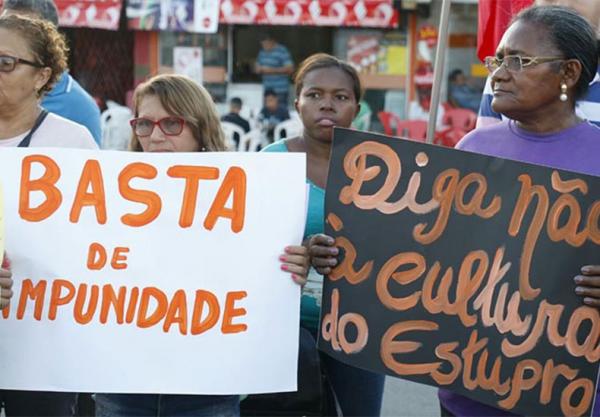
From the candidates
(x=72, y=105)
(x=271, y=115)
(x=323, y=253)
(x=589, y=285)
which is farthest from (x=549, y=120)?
(x=271, y=115)

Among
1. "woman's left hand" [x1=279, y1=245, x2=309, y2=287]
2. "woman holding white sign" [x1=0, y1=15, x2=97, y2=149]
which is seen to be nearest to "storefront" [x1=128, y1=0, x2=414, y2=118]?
"woman holding white sign" [x1=0, y1=15, x2=97, y2=149]

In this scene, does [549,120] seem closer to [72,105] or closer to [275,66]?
[72,105]

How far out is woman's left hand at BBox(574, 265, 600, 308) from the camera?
253 centimetres

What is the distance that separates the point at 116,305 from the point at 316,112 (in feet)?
3.46

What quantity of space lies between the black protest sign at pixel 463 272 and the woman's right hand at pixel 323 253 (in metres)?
0.02

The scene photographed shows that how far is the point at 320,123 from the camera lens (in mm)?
3475

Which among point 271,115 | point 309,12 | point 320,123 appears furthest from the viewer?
point 271,115

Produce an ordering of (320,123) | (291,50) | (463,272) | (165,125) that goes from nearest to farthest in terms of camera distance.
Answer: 1. (463,272)
2. (165,125)
3. (320,123)
4. (291,50)

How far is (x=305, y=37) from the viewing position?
12.5 metres

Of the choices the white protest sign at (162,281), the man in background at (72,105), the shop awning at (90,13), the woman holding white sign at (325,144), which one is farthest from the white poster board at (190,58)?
the white protest sign at (162,281)

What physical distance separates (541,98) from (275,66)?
32.3ft

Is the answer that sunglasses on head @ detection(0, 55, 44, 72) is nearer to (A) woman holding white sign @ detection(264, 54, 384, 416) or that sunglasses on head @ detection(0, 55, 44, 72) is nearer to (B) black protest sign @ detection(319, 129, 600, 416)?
(A) woman holding white sign @ detection(264, 54, 384, 416)

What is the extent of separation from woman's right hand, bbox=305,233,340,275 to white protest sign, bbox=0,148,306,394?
0.28ft

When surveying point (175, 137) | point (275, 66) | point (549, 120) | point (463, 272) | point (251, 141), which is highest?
point (549, 120)
